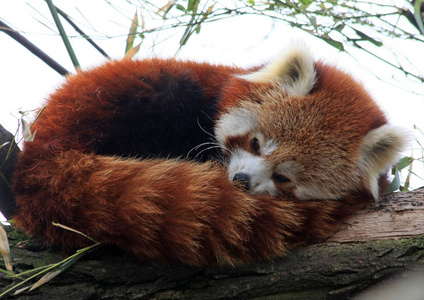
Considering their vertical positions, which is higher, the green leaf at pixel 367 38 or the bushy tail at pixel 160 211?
the green leaf at pixel 367 38

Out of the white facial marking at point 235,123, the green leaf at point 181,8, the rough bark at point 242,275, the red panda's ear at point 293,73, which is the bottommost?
the rough bark at point 242,275

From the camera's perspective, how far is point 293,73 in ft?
8.01

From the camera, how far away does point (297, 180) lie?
2.22m

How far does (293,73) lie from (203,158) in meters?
0.72

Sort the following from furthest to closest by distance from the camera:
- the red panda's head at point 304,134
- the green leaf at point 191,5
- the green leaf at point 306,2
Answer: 1. the green leaf at point 191,5
2. the green leaf at point 306,2
3. the red panda's head at point 304,134

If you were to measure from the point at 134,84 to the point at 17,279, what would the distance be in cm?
119

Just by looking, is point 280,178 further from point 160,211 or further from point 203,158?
point 160,211

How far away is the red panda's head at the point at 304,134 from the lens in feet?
7.27

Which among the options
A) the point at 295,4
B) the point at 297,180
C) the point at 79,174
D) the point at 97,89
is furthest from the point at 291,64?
the point at 79,174

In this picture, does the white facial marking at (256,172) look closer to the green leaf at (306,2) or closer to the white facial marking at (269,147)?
the white facial marking at (269,147)

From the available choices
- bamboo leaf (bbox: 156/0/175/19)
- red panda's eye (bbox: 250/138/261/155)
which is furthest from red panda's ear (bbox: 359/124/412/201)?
bamboo leaf (bbox: 156/0/175/19)

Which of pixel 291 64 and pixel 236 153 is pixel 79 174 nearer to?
pixel 236 153

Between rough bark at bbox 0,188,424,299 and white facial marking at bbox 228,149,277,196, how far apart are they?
0.51m

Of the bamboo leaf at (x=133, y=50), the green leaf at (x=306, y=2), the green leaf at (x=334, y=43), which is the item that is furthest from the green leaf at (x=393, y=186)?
the bamboo leaf at (x=133, y=50)
